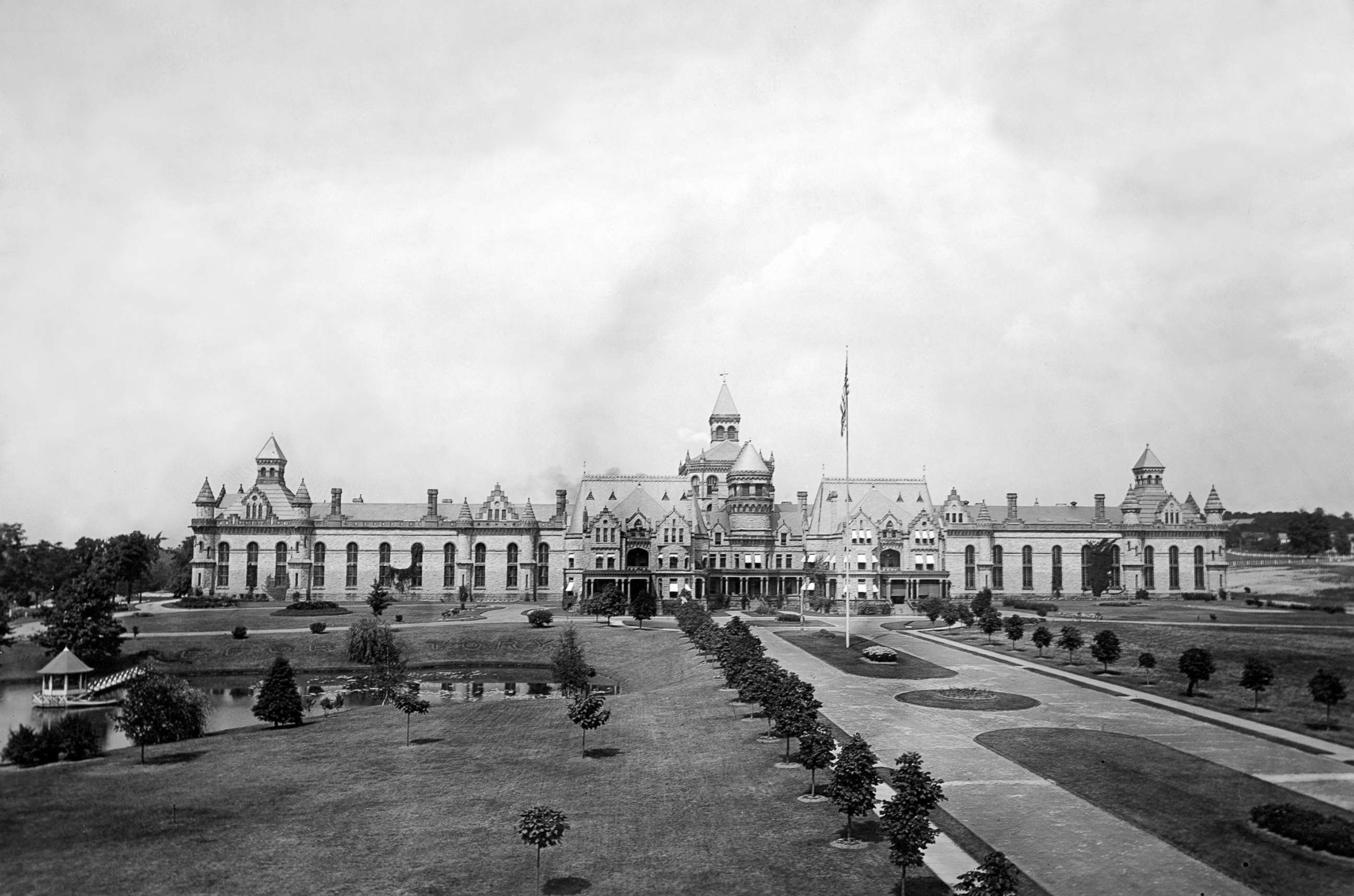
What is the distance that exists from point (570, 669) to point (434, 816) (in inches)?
1239

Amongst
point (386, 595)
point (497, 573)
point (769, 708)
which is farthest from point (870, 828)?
point (497, 573)

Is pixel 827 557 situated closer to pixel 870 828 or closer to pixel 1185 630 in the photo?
pixel 1185 630

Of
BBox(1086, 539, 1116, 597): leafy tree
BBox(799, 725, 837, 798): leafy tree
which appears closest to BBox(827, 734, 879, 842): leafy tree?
BBox(799, 725, 837, 798): leafy tree

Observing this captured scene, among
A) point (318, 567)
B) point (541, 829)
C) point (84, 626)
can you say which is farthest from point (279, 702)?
point (318, 567)

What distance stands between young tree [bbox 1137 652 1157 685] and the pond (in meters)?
36.1

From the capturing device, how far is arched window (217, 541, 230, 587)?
132375 mm

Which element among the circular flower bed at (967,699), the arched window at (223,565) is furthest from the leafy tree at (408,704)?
the arched window at (223,565)

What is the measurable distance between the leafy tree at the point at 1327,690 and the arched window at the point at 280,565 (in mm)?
126318

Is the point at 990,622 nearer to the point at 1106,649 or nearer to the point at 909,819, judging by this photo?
the point at 1106,649

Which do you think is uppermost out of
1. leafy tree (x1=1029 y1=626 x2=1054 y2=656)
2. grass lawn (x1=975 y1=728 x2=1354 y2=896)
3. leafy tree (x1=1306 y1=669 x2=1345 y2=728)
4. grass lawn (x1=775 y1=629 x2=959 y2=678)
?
leafy tree (x1=1306 y1=669 x2=1345 y2=728)

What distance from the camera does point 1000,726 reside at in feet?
159

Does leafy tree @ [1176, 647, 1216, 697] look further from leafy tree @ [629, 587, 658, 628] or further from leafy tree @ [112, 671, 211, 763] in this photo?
leafy tree @ [629, 587, 658, 628]

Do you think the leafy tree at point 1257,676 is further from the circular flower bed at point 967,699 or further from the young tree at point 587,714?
the young tree at point 587,714

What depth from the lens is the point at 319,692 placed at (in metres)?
73.6
